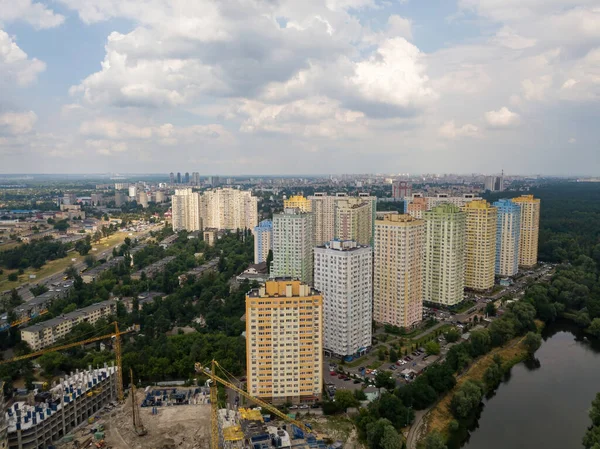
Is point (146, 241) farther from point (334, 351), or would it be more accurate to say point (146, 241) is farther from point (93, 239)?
point (334, 351)

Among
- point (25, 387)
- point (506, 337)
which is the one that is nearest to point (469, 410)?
point (506, 337)

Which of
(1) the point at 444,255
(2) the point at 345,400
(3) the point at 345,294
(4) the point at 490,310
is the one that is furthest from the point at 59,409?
(4) the point at 490,310

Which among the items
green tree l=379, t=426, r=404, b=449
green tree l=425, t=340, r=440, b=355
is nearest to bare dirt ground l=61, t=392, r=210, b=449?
green tree l=379, t=426, r=404, b=449

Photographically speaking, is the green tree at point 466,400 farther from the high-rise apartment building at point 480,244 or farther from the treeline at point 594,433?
the high-rise apartment building at point 480,244

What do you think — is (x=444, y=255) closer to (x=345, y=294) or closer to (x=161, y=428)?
(x=345, y=294)

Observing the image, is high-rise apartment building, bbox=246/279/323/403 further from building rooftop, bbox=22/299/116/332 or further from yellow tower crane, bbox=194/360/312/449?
building rooftop, bbox=22/299/116/332

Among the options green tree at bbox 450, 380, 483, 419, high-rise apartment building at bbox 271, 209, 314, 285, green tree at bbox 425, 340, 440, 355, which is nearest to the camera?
green tree at bbox 450, 380, 483, 419
